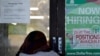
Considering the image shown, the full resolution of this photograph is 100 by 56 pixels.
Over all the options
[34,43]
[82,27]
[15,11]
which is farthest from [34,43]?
[82,27]

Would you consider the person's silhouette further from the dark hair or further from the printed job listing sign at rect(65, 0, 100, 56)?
the printed job listing sign at rect(65, 0, 100, 56)

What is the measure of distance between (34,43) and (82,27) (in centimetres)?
93

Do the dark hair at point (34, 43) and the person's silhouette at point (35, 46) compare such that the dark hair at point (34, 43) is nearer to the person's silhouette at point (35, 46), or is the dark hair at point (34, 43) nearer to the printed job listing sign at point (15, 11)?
the person's silhouette at point (35, 46)

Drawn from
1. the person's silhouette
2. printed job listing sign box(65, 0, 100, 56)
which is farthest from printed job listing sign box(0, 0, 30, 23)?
printed job listing sign box(65, 0, 100, 56)

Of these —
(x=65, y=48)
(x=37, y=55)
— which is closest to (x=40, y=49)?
(x=37, y=55)

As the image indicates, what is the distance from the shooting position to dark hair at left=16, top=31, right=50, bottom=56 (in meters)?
4.90

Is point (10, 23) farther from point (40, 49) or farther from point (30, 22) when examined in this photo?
point (40, 49)

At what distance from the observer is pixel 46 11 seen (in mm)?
5469

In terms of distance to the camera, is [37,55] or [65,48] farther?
[65,48]

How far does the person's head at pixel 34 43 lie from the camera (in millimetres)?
4898

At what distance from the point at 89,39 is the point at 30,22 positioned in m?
1.01

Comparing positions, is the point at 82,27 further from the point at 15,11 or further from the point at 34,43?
the point at 15,11

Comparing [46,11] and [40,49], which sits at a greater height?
[46,11]

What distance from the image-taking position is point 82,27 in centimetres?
541
